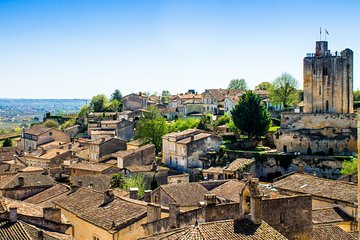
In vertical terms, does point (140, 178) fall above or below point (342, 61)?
below

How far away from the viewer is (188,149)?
7525 cm

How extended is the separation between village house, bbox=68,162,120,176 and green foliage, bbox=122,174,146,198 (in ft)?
15.2

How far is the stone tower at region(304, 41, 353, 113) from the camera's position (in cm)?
7888

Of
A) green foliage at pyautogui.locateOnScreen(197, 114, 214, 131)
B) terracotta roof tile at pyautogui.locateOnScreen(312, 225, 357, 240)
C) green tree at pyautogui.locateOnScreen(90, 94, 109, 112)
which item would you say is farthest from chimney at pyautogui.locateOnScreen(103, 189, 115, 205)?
green tree at pyautogui.locateOnScreen(90, 94, 109, 112)

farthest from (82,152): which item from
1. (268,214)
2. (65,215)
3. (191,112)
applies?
(268,214)

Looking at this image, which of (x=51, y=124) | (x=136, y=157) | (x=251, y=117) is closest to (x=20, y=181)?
(x=136, y=157)

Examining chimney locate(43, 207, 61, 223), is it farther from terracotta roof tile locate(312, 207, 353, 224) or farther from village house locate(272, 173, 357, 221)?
village house locate(272, 173, 357, 221)

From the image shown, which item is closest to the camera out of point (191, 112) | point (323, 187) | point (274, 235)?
point (274, 235)

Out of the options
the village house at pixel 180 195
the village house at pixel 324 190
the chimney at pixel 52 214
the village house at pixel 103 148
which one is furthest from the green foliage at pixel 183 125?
the chimney at pixel 52 214

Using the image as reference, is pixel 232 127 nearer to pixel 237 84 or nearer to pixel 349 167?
pixel 349 167

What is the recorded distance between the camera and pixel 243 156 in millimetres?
74188

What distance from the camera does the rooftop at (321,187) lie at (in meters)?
41.4

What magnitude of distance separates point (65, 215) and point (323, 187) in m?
19.7

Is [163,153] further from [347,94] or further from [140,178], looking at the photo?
[347,94]
